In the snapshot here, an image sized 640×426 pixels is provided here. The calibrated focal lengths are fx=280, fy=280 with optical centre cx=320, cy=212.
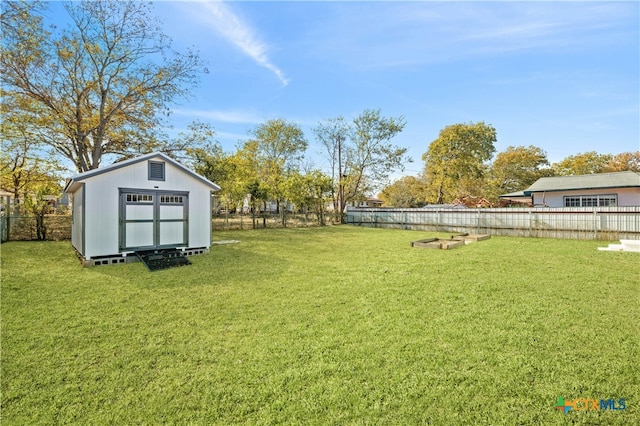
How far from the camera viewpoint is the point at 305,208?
21.3 metres

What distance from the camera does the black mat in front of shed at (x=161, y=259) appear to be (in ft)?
22.8

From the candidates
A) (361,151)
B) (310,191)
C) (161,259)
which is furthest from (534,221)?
(161,259)

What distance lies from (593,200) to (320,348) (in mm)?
21222

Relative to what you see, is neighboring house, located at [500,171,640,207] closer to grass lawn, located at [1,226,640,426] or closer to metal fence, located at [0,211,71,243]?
grass lawn, located at [1,226,640,426]

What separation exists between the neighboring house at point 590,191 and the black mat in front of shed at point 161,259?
2065 cm

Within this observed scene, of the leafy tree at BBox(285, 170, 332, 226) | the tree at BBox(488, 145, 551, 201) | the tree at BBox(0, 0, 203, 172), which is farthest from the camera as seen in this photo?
the tree at BBox(488, 145, 551, 201)

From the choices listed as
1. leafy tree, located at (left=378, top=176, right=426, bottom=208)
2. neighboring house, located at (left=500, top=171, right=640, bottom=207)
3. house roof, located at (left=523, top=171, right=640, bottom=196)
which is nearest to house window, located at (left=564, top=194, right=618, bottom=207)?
neighboring house, located at (left=500, top=171, right=640, bottom=207)

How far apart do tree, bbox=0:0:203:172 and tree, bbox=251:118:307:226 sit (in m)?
15.3

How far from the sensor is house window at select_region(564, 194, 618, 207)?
15830 mm

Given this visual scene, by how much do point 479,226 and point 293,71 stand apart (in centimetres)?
1316

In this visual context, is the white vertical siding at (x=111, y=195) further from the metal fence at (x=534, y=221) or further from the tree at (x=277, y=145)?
the tree at (x=277, y=145)

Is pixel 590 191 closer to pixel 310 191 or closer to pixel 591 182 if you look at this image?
pixel 591 182

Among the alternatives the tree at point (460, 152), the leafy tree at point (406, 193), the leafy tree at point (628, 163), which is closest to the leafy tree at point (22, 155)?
the tree at point (460, 152)

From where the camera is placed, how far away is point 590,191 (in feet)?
53.8
